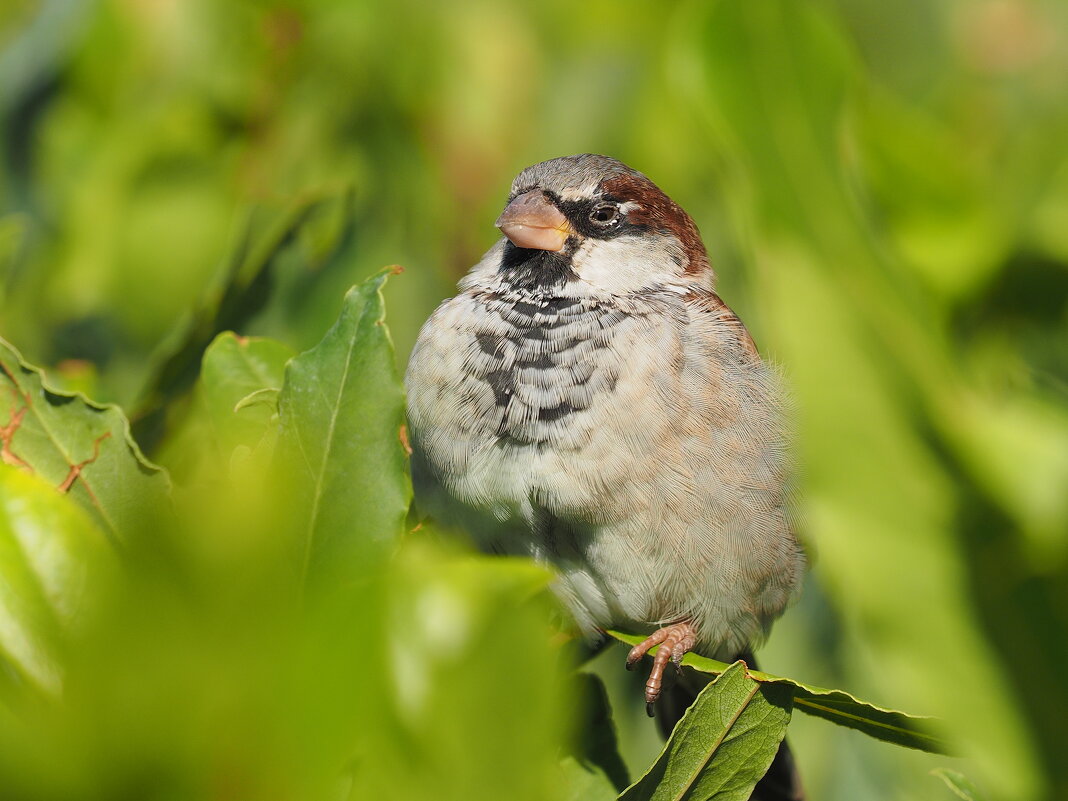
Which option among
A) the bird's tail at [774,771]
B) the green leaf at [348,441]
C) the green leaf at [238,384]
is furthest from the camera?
the bird's tail at [774,771]

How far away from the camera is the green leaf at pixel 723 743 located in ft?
2.62

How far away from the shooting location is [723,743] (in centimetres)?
82

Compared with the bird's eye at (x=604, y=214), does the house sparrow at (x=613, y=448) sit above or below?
below

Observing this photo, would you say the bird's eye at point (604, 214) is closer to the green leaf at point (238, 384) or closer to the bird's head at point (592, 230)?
the bird's head at point (592, 230)

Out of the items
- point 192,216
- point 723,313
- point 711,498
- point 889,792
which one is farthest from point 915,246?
point 192,216

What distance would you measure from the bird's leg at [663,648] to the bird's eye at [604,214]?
1.97 ft

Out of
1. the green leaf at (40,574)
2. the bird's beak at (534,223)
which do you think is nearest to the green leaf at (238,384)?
the green leaf at (40,574)

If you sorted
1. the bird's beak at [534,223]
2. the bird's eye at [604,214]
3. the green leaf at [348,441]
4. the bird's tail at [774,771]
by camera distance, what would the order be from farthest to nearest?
1. the bird's eye at [604,214]
2. the bird's beak at [534,223]
3. the bird's tail at [774,771]
4. the green leaf at [348,441]

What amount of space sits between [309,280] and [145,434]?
296mm

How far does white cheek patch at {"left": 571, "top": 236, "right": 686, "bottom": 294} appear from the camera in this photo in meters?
1.73

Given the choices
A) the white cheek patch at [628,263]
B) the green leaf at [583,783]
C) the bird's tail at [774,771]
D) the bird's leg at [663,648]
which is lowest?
the bird's tail at [774,771]

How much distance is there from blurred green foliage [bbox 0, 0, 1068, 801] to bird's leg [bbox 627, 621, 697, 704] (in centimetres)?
16

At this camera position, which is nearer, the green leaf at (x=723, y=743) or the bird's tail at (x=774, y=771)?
the green leaf at (x=723, y=743)

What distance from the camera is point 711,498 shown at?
1.46 meters
